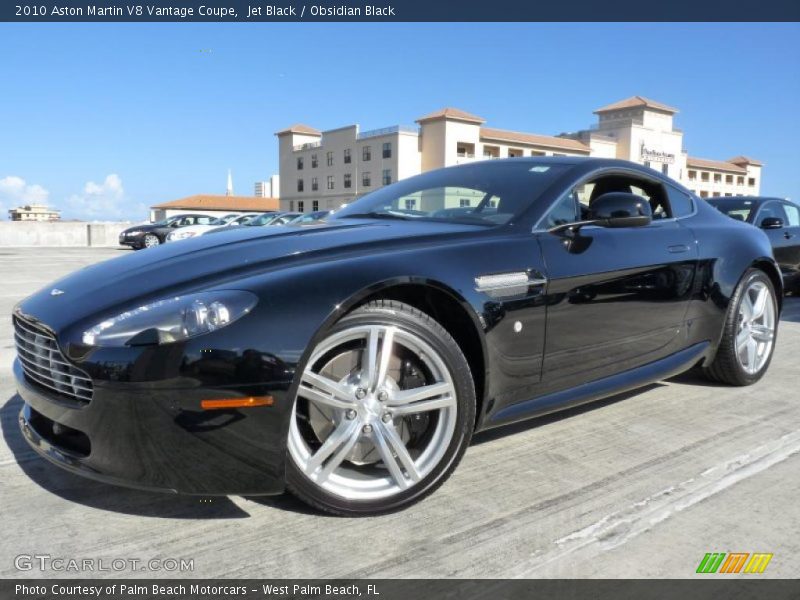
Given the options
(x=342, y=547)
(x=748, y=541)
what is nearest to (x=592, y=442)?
(x=748, y=541)

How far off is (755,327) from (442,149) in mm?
61348

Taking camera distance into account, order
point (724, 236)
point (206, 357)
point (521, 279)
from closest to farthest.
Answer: point (206, 357)
point (521, 279)
point (724, 236)

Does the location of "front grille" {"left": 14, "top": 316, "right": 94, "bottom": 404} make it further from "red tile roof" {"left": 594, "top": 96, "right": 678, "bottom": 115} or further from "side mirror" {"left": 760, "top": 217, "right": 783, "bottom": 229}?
"red tile roof" {"left": 594, "top": 96, "right": 678, "bottom": 115}

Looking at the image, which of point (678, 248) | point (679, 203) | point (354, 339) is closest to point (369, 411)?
point (354, 339)

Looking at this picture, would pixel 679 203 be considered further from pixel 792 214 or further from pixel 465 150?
pixel 465 150

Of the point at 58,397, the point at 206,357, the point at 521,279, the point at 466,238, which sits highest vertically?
the point at 466,238

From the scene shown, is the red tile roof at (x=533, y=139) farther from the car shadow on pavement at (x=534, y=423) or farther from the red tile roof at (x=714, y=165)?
the car shadow on pavement at (x=534, y=423)

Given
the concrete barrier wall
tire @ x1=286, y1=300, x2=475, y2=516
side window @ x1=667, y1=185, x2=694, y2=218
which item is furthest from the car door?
the concrete barrier wall

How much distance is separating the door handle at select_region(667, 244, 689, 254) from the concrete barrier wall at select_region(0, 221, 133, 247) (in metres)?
28.2

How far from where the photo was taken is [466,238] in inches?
101

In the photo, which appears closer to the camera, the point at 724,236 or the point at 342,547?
the point at 342,547

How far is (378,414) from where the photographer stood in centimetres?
219
